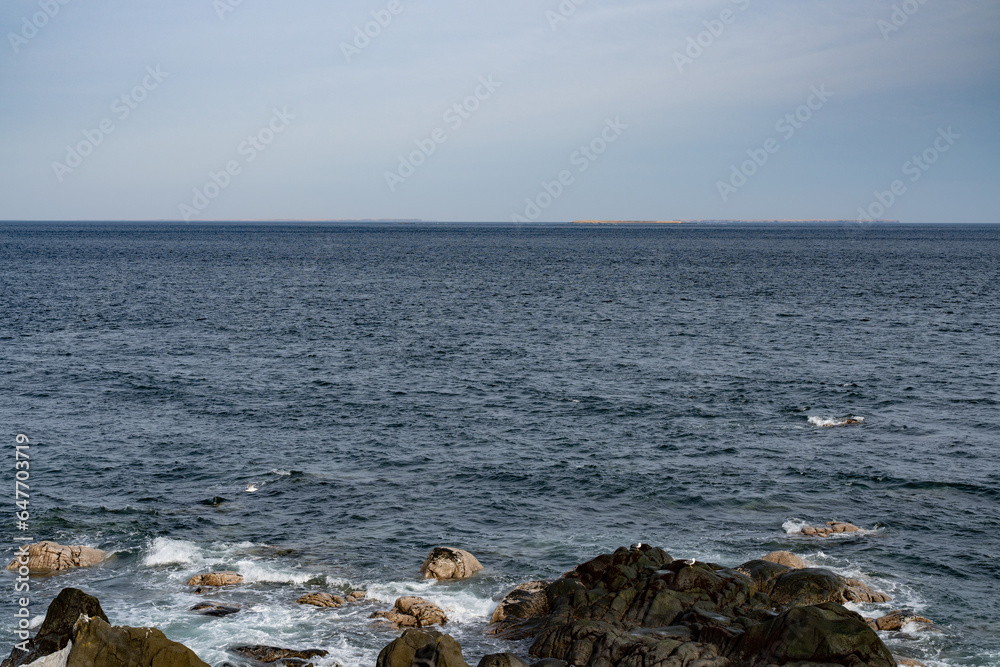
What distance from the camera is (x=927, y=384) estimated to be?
205ft

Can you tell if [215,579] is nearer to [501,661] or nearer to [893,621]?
[501,661]

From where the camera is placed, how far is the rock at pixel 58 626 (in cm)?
2280

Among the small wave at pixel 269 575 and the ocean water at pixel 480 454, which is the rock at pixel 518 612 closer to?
the ocean water at pixel 480 454

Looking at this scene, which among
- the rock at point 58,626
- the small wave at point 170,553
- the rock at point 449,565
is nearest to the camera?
the rock at point 58,626

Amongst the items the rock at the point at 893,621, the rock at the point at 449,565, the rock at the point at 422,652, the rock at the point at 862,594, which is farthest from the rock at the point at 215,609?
the rock at the point at 893,621

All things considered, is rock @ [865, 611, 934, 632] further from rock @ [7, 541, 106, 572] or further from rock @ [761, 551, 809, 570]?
rock @ [7, 541, 106, 572]

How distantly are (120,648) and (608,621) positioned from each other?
14.3m

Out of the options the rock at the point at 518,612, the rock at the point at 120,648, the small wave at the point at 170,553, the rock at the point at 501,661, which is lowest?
the small wave at the point at 170,553

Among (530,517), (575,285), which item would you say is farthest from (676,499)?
(575,285)

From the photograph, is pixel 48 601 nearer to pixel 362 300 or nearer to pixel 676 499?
pixel 676 499

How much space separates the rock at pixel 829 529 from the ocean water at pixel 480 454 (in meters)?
0.67

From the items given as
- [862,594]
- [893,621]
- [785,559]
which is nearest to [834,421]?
[785,559]

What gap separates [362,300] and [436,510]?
271ft

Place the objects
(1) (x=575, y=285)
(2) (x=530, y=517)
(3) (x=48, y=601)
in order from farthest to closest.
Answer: (1) (x=575, y=285)
(2) (x=530, y=517)
(3) (x=48, y=601)
